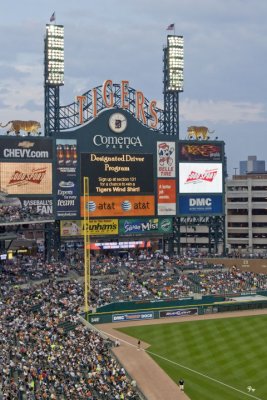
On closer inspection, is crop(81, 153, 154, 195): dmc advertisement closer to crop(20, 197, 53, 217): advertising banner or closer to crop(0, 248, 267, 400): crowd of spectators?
crop(20, 197, 53, 217): advertising banner

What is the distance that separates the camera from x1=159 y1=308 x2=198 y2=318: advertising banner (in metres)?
56.6

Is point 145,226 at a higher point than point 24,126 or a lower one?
lower

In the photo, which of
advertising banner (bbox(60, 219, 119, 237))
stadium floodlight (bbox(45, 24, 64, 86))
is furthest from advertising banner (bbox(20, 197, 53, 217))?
stadium floodlight (bbox(45, 24, 64, 86))

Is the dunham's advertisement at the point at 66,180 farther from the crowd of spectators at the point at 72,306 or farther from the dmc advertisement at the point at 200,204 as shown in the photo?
the dmc advertisement at the point at 200,204

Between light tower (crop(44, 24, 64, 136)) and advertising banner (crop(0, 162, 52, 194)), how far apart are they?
3.97m

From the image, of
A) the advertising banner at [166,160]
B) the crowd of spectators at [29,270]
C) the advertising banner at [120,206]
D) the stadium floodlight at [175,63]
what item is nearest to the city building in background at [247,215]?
the stadium floodlight at [175,63]

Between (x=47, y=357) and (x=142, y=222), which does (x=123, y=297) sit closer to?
(x=142, y=222)

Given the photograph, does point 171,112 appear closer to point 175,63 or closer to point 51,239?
point 175,63

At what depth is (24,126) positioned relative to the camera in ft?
201

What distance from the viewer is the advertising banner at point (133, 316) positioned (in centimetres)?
5456

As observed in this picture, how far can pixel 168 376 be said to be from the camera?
Answer: 3950cm

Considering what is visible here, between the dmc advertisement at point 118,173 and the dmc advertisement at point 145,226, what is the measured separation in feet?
8.93

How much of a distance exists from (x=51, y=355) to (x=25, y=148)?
27.1 m

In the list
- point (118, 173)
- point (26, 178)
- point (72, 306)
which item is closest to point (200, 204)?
point (118, 173)
